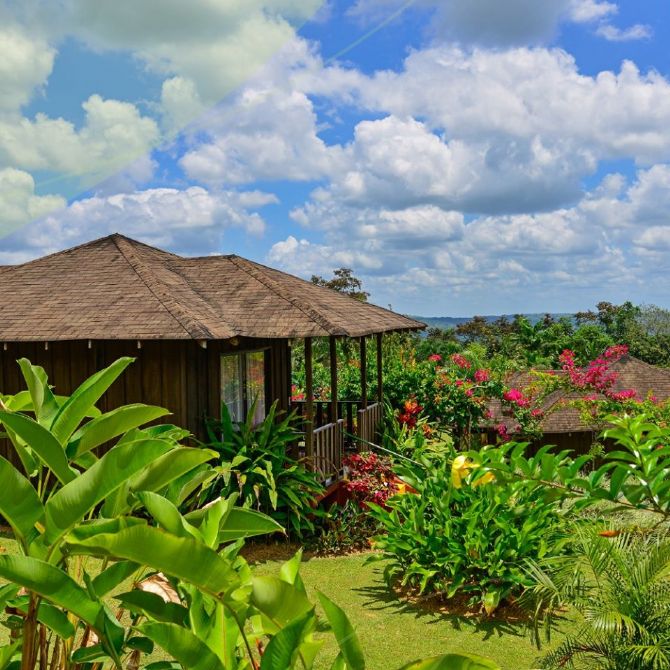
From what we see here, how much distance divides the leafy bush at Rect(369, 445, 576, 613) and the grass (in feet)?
Result: 0.79

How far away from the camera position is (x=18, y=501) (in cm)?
208

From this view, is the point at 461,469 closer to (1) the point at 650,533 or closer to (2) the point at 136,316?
(1) the point at 650,533

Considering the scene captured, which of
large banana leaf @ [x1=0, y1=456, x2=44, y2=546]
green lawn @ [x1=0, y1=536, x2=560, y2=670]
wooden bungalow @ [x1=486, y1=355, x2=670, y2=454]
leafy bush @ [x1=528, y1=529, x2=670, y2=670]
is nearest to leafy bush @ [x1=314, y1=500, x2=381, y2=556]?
green lawn @ [x1=0, y1=536, x2=560, y2=670]

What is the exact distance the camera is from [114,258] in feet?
39.9

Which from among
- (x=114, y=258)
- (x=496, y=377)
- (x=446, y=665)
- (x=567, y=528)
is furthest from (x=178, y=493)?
(x=496, y=377)

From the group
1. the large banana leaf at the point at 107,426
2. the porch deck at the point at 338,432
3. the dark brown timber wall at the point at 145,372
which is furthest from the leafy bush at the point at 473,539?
the large banana leaf at the point at 107,426

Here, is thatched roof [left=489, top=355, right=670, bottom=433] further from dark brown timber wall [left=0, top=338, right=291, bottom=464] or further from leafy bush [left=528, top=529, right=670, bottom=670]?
leafy bush [left=528, top=529, right=670, bottom=670]

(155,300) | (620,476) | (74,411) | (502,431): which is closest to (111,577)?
(74,411)

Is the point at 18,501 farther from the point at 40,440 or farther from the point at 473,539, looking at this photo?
the point at 473,539

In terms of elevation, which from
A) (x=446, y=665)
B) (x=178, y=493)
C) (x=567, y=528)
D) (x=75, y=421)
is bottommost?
(x=567, y=528)

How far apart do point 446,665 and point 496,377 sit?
14.4m

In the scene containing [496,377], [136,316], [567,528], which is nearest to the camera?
[567,528]

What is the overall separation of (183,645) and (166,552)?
40cm

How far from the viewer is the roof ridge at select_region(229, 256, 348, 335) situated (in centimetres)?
1003
